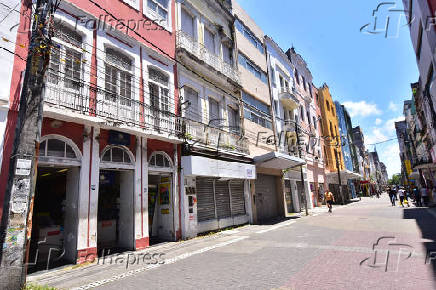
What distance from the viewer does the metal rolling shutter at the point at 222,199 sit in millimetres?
14056

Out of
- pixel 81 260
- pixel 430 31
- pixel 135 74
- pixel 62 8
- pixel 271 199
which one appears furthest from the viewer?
pixel 271 199

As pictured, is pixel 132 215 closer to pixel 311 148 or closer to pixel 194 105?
pixel 194 105

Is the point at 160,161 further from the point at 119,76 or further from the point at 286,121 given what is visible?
the point at 286,121

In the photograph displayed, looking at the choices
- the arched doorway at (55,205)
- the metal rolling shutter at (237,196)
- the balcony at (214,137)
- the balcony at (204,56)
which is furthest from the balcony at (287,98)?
the arched doorway at (55,205)

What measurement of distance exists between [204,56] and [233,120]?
4478 millimetres

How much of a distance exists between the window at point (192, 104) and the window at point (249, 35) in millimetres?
8429

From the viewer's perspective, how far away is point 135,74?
1046 centimetres

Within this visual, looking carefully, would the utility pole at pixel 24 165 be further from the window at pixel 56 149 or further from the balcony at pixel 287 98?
the balcony at pixel 287 98

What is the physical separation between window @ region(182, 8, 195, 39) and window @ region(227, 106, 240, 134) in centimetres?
489

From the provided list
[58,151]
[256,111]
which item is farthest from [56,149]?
[256,111]

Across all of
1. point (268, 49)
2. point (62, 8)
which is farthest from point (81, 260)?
point (268, 49)

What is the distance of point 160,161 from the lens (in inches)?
436

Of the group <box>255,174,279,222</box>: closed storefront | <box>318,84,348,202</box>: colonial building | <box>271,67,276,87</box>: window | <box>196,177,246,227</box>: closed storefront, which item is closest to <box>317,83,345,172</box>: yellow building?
<box>318,84,348,202</box>: colonial building

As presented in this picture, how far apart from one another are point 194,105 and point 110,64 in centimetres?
511
